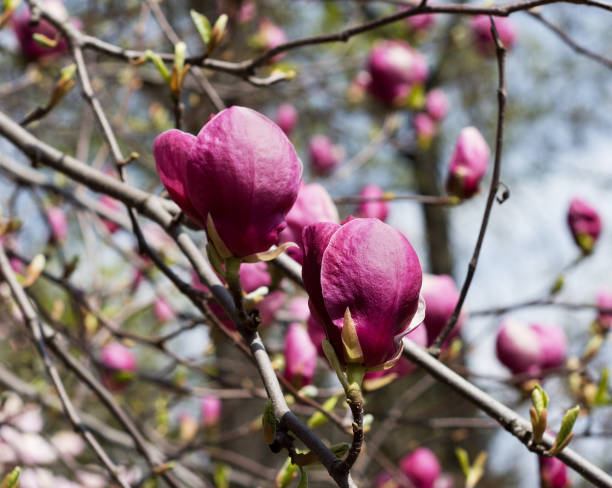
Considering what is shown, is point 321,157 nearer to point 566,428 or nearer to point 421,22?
point 421,22

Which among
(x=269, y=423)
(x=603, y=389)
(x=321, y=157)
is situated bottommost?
(x=321, y=157)

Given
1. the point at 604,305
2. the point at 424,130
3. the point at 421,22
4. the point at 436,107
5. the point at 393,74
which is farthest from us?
the point at 421,22

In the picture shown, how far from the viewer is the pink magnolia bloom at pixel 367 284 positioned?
375mm

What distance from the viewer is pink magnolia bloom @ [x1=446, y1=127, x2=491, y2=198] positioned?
91 cm

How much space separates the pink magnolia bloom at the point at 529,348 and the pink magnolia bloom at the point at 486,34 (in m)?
1.25

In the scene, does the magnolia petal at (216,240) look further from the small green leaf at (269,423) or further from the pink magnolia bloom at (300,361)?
the pink magnolia bloom at (300,361)

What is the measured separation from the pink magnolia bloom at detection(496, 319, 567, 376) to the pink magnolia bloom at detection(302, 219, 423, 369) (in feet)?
2.40

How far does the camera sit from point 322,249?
39 cm

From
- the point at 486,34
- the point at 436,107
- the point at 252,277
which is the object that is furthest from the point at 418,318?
the point at 486,34

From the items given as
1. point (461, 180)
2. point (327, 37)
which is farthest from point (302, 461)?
point (461, 180)

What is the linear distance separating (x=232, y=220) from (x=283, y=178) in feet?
0.13

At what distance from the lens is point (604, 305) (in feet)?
4.17

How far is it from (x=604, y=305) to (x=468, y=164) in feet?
1.80

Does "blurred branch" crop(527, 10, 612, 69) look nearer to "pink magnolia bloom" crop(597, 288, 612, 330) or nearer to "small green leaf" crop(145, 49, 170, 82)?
"small green leaf" crop(145, 49, 170, 82)
